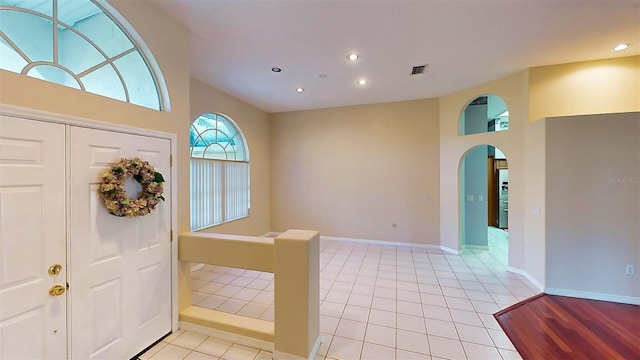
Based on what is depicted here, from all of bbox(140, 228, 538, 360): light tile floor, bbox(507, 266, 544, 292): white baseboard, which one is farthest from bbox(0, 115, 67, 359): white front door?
bbox(507, 266, 544, 292): white baseboard

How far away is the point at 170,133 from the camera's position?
245 cm

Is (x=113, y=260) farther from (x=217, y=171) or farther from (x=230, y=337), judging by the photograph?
(x=217, y=171)

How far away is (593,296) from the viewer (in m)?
3.18

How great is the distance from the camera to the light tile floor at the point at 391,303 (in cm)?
226

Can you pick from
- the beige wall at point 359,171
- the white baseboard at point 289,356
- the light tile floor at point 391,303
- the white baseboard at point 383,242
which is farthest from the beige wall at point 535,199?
the white baseboard at point 289,356

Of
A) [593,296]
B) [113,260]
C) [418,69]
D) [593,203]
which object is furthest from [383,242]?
[113,260]

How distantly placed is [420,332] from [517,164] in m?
3.21

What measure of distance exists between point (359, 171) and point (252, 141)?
266 centimetres

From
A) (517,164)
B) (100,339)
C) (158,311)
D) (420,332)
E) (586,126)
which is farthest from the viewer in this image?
(517,164)

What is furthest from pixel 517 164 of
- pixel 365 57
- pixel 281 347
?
pixel 281 347

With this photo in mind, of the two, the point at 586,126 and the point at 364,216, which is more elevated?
the point at 586,126

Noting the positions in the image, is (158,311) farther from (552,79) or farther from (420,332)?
(552,79)

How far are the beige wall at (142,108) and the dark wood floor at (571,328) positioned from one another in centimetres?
369

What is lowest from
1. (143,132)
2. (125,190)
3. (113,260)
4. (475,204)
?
(113,260)
